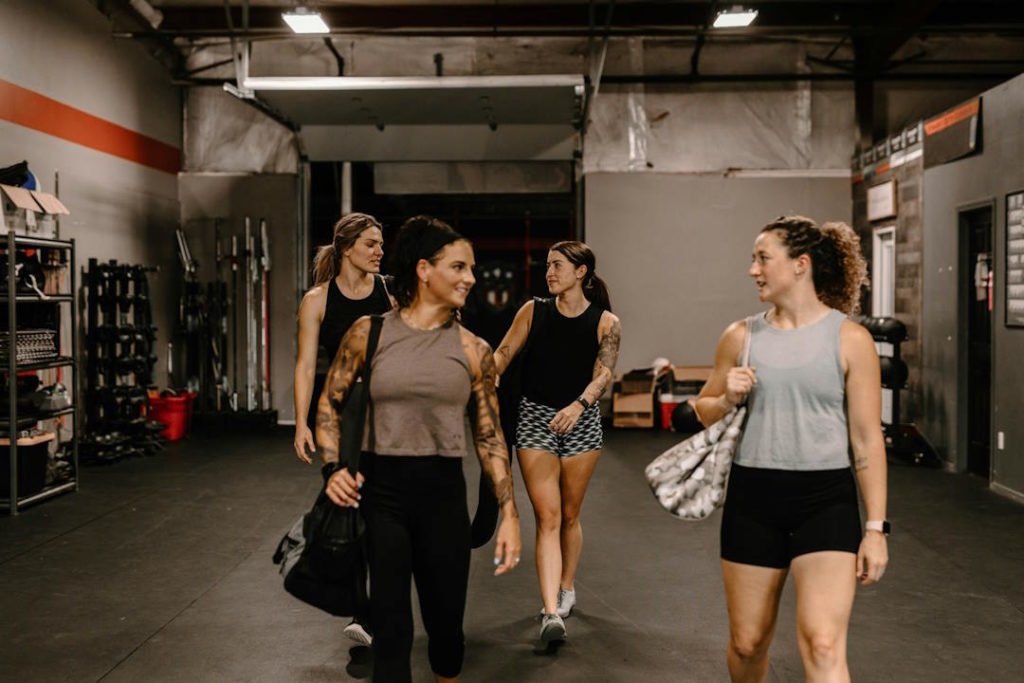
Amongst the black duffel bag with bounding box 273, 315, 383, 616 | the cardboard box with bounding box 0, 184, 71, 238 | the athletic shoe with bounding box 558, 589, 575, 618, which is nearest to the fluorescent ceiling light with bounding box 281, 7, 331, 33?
the cardboard box with bounding box 0, 184, 71, 238

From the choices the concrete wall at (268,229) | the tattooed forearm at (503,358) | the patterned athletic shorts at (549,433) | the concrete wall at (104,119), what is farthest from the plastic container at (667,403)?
the tattooed forearm at (503,358)

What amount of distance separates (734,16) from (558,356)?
5365mm

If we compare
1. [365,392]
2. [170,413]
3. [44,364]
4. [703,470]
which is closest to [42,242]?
[44,364]

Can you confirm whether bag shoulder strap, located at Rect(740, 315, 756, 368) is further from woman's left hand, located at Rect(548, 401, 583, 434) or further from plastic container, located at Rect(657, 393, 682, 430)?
plastic container, located at Rect(657, 393, 682, 430)

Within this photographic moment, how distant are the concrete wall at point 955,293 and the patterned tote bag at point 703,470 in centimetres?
483

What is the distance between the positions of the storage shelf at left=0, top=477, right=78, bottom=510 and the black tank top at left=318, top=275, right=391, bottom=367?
3.63m

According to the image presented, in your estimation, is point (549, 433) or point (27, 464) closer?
point (549, 433)

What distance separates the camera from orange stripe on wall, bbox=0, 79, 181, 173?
23.5ft

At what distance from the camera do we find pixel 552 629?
3496 mm

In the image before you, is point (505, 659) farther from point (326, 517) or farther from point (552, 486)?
point (326, 517)

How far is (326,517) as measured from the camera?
2352 mm

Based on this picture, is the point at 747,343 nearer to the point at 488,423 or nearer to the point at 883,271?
the point at 488,423

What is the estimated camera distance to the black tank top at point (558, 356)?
3.62 metres

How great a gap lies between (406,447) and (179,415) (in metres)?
7.47
